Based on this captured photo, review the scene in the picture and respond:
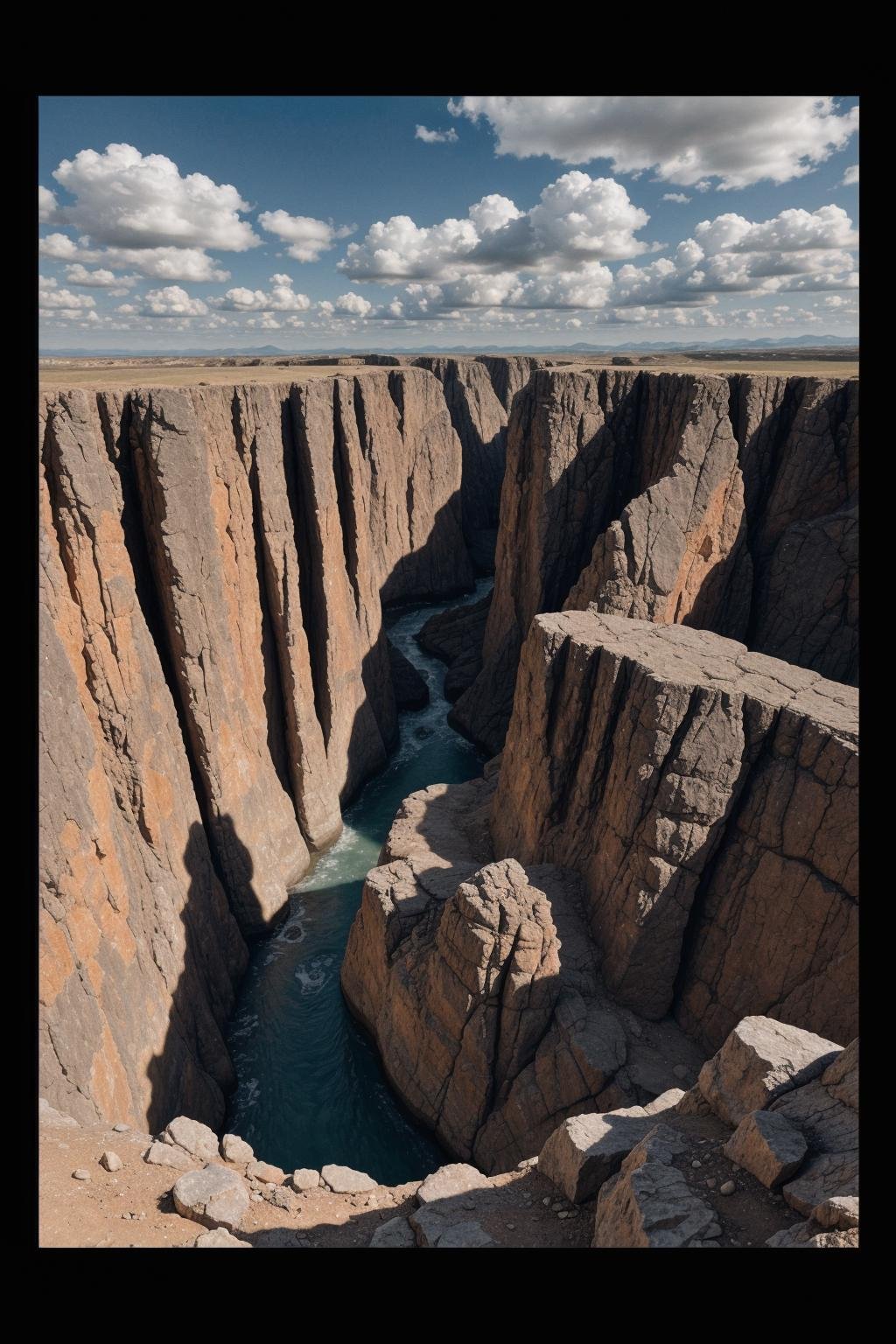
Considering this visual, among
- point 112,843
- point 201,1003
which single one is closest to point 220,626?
point 112,843

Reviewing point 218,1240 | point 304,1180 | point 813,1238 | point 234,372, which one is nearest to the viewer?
point 813,1238

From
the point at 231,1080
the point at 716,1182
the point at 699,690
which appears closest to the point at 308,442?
the point at 699,690

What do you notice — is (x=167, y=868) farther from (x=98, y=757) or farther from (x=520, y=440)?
(x=520, y=440)

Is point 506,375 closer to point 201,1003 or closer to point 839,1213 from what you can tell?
point 201,1003

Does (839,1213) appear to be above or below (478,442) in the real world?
below

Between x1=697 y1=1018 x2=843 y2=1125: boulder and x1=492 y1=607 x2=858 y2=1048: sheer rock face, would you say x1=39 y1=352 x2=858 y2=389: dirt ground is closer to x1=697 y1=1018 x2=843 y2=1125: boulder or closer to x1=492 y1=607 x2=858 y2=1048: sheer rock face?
x1=492 y1=607 x2=858 y2=1048: sheer rock face

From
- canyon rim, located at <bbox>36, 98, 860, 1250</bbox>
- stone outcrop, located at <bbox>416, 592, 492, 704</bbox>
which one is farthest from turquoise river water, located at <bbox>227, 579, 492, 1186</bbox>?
stone outcrop, located at <bbox>416, 592, 492, 704</bbox>
